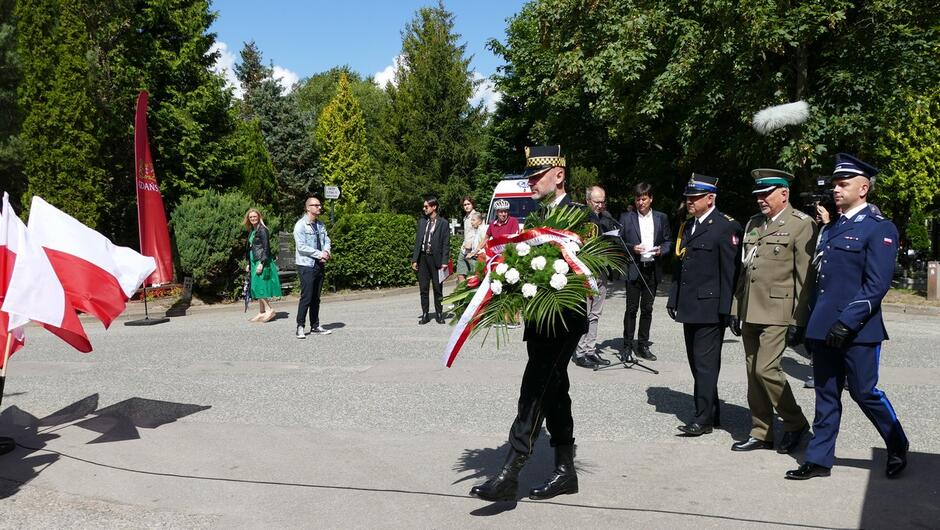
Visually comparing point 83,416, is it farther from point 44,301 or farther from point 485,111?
point 485,111

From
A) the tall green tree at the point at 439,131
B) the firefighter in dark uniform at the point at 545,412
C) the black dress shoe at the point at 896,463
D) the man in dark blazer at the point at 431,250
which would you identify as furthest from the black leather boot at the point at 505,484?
the tall green tree at the point at 439,131

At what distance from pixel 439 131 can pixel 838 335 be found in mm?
39089

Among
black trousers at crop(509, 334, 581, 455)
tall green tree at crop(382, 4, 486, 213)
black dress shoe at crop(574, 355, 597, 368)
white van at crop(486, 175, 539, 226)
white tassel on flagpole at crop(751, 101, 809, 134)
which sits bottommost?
black dress shoe at crop(574, 355, 597, 368)

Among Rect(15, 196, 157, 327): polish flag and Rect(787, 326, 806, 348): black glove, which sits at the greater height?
Rect(15, 196, 157, 327): polish flag

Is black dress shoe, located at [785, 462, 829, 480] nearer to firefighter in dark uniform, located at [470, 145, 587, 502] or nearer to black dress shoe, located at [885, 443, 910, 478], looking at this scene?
black dress shoe, located at [885, 443, 910, 478]

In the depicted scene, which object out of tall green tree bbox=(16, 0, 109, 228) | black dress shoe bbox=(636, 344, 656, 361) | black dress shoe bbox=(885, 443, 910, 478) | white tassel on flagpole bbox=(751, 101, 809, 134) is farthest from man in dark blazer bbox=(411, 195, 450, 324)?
black dress shoe bbox=(885, 443, 910, 478)

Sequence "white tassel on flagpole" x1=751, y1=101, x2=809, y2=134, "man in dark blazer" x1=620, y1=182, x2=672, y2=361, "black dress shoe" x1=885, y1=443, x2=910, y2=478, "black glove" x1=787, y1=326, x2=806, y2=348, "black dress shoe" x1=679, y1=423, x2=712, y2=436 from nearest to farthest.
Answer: "black dress shoe" x1=885, y1=443, x2=910, y2=478
"black dress shoe" x1=679, y1=423, x2=712, y2=436
"black glove" x1=787, y1=326, x2=806, y2=348
"white tassel on flagpole" x1=751, y1=101, x2=809, y2=134
"man in dark blazer" x1=620, y1=182, x2=672, y2=361

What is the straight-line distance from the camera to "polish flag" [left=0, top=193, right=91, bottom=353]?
4.84 meters

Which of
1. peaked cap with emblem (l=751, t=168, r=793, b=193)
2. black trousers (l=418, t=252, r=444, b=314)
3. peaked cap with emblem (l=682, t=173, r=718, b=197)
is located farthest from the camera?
black trousers (l=418, t=252, r=444, b=314)

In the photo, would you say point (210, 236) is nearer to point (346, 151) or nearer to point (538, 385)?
point (538, 385)

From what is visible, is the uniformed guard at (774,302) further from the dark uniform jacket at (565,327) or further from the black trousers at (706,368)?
the dark uniform jacket at (565,327)

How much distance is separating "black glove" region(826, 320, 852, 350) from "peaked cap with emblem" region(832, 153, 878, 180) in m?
0.93

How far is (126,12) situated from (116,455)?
1784 centimetres

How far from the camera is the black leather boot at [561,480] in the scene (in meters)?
4.40
